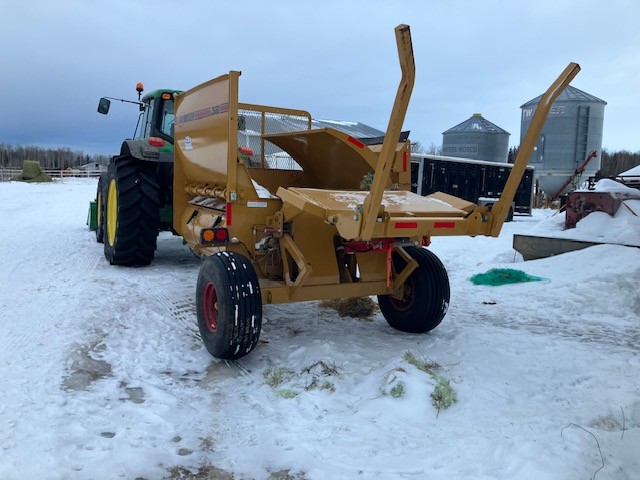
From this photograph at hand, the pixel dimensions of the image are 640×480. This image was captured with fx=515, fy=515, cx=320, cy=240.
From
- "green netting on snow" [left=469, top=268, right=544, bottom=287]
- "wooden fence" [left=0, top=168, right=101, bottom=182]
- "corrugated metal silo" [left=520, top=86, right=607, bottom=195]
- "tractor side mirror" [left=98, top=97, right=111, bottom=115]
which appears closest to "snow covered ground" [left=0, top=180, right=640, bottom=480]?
"green netting on snow" [left=469, top=268, right=544, bottom=287]

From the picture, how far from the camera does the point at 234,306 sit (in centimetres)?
363

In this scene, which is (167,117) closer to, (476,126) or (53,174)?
(476,126)

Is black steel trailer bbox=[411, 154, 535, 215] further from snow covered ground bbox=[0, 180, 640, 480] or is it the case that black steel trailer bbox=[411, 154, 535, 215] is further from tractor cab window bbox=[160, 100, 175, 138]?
snow covered ground bbox=[0, 180, 640, 480]

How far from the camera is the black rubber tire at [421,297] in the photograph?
4.57 metres

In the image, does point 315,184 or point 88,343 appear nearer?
point 88,343

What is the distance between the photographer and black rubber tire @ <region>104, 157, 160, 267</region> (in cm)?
677

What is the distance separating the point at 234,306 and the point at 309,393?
806 mm

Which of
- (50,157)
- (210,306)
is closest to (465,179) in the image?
(210,306)

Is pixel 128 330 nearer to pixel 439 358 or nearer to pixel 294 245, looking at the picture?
pixel 294 245

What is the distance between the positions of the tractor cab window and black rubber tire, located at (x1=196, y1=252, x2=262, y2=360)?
14.4 feet

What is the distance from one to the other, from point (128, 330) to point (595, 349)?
13.2ft

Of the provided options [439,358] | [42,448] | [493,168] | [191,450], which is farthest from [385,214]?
[493,168]

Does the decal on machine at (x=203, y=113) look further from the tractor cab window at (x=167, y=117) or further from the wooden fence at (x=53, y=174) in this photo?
the wooden fence at (x=53, y=174)

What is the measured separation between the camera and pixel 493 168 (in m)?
17.2
